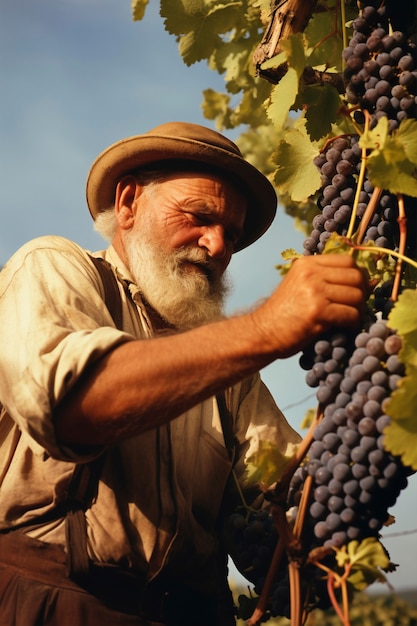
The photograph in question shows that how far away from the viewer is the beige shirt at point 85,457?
2.63 metres

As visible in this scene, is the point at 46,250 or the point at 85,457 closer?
the point at 85,457

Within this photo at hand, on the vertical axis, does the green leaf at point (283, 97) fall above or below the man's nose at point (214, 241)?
above

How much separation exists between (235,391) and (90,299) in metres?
0.95

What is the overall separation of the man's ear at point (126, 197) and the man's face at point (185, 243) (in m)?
0.07

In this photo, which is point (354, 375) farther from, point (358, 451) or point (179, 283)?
point (179, 283)

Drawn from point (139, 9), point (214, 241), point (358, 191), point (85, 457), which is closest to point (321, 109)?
point (358, 191)

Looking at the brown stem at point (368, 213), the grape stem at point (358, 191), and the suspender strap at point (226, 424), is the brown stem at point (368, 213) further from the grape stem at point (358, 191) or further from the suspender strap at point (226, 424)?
the suspender strap at point (226, 424)

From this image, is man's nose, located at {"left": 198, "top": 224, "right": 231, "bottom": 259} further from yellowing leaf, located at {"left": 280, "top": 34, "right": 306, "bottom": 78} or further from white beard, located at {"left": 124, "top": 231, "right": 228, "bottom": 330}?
yellowing leaf, located at {"left": 280, "top": 34, "right": 306, "bottom": 78}

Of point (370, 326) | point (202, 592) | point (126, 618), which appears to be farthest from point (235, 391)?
point (370, 326)

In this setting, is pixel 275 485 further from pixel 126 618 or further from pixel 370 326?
pixel 126 618

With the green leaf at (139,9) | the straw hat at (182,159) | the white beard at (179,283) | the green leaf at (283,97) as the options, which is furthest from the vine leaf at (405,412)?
the green leaf at (139,9)

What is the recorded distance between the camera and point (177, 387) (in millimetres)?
2564

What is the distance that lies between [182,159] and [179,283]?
2.04ft

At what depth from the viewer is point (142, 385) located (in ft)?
8.43
